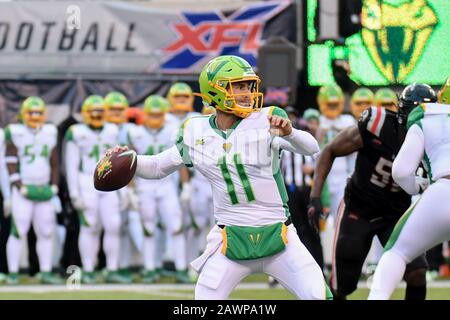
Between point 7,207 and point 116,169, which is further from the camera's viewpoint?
point 7,207

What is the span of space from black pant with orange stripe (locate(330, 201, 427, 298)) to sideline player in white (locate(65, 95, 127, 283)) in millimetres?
4606

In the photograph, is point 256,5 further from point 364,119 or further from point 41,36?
point 364,119

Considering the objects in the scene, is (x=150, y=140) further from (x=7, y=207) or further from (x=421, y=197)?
(x=421, y=197)

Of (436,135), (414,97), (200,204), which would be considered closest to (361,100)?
(200,204)

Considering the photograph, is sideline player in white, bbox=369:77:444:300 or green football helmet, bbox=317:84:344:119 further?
green football helmet, bbox=317:84:344:119

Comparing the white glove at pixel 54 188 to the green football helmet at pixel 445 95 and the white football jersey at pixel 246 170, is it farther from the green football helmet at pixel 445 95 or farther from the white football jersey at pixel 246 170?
the white football jersey at pixel 246 170

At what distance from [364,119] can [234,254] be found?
2.24 meters

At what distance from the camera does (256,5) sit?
15.8 meters

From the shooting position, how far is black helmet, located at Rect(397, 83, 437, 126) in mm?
8469

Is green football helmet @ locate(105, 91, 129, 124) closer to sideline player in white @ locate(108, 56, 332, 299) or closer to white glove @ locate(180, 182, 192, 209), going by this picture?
white glove @ locate(180, 182, 192, 209)

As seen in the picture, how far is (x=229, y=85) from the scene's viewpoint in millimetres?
7180

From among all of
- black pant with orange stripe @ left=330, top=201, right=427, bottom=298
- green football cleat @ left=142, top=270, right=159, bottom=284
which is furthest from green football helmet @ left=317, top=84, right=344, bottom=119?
black pant with orange stripe @ left=330, top=201, right=427, bottom=298

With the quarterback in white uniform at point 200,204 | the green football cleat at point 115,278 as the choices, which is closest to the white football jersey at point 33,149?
the green football cleat at point 115,278

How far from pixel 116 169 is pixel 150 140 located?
21.2ft
